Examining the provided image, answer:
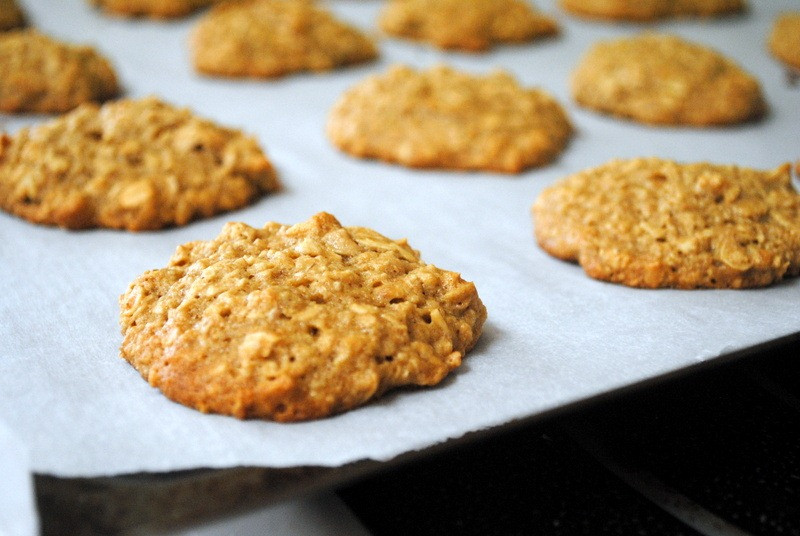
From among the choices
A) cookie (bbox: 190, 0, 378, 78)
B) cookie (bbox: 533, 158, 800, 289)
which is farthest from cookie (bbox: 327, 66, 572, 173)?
cookie (bbox: 190, 0, 378, 78)

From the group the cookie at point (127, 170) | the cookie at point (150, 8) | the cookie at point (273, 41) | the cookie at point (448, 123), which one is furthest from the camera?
the cookie at point (150, 8)

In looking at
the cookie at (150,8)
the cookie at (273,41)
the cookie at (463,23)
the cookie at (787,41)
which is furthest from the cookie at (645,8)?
the cookie at (150,8)

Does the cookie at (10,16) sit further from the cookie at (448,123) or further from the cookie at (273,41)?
the cookie at (448,123)

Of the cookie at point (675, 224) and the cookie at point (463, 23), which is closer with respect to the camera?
the cookie at point (675, 224)

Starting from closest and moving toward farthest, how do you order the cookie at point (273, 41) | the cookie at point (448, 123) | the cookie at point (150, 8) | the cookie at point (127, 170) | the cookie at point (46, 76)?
the cookie at point (127, 170)
the cookie at point (448, 123)
the cookie at point (46, 76)
the cookie at point (273, 41)
the cookie at point (150, 8)

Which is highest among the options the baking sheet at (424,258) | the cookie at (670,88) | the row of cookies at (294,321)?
the cookie at (670,88)

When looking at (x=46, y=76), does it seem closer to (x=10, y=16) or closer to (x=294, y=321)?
(x=10, y=16)

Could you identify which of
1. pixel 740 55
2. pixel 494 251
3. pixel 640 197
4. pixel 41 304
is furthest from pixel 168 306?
pixel 740 55
